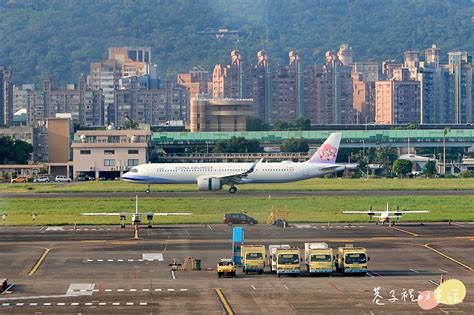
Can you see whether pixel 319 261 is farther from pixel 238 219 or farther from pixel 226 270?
pixel 238 219

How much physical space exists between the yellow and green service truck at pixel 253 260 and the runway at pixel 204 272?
0.62m

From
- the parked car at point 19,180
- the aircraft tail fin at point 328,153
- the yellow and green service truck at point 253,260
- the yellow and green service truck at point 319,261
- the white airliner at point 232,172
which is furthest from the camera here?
the parked car at point 19,180

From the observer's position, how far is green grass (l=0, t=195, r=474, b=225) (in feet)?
330

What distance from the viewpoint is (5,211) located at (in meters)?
110

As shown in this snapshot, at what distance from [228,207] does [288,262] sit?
152 ft

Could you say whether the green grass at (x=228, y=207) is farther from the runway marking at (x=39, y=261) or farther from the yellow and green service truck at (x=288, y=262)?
the yellow and green service truck at (x=288, y=262)

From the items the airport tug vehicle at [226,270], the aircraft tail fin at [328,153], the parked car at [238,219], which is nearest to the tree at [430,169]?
the aircraft tail fin at [328,153]

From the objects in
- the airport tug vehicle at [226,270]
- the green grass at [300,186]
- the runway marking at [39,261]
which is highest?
the green grass at [300,186]

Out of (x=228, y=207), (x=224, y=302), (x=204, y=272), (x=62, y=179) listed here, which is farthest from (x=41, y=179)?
(x=224, y=302)

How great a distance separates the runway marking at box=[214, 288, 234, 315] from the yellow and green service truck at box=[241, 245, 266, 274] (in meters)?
6.71

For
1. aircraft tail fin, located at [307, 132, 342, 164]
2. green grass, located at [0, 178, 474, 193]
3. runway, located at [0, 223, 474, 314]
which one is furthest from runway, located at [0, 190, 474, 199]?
runway, located at [0, 223, 474, 314]

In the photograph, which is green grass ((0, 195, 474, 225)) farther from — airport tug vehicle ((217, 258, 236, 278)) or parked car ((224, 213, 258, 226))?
airport tug vehicle ((217, 258, 236, 278))

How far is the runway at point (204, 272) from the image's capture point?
177 feet

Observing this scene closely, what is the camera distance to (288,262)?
64000mm
